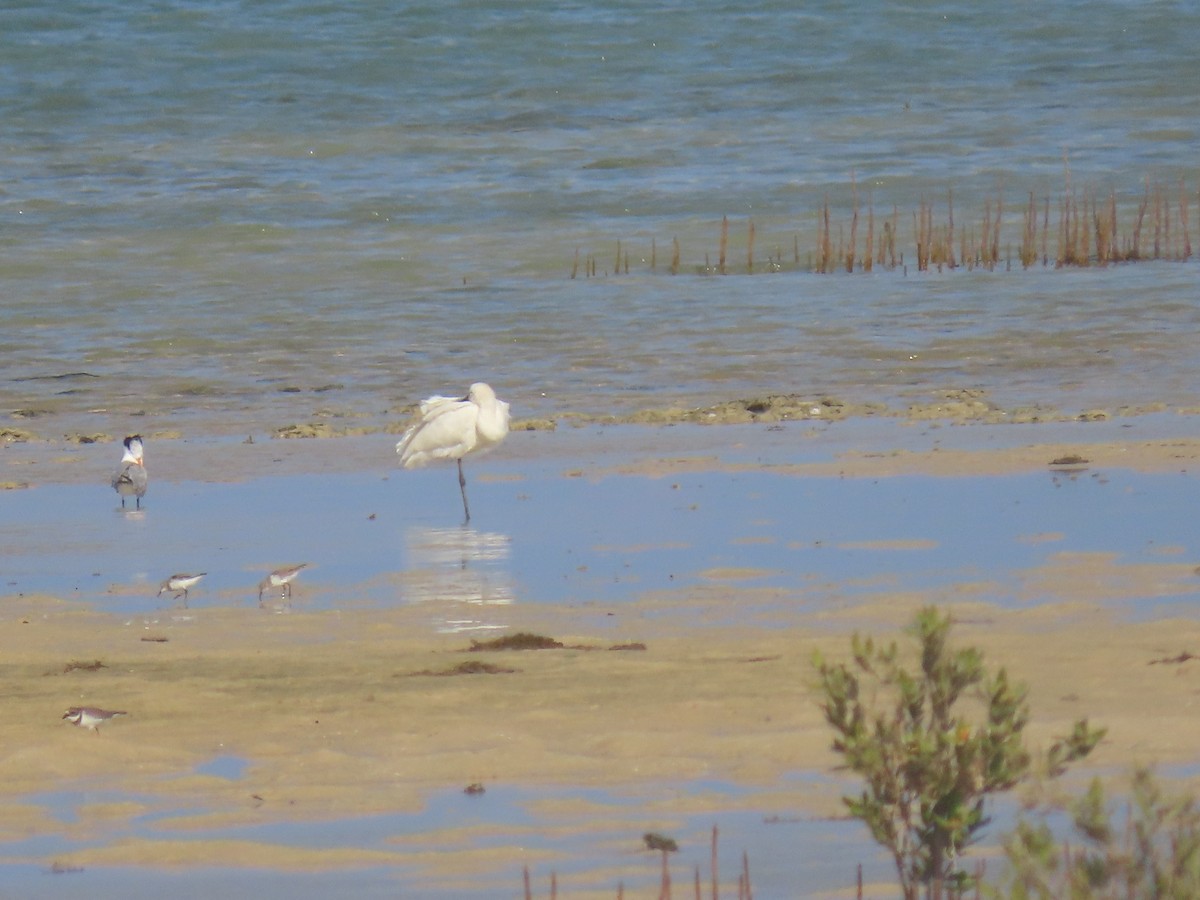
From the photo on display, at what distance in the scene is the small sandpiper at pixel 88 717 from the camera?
643 centimetres

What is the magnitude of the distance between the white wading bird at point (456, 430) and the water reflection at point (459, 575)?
924mm

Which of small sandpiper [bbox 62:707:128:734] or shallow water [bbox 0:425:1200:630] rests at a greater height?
small sandpiper [bbox 62:707:128:734]

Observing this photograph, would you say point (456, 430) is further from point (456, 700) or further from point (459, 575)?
point (456, 700)

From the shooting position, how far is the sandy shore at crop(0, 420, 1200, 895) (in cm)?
572

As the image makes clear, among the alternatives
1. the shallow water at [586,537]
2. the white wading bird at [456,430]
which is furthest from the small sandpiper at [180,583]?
the white wading bird at [456,430]

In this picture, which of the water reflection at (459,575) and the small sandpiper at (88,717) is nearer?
the small sandpiper at (88,717)

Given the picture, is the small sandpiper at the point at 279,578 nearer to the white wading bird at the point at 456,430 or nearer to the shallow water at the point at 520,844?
the white wading bird at the point at 456,430

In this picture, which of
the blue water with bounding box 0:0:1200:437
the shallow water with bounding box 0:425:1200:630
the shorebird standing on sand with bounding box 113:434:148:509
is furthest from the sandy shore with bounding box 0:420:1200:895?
the blue water with bounding box 0:0:1200:437

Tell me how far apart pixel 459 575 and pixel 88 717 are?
2.98 meters

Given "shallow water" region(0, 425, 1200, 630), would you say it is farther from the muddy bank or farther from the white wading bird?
the muddy bank

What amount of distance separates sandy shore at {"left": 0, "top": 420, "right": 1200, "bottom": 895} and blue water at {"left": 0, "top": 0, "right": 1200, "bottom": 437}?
691 cm

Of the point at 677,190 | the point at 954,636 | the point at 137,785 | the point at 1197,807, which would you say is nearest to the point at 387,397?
the point at 954,636

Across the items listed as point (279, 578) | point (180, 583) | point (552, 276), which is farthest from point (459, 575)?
point (552, 276)

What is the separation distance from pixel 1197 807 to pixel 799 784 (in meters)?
1.14
